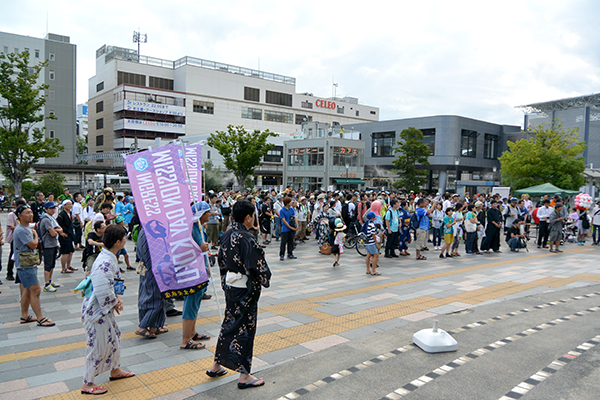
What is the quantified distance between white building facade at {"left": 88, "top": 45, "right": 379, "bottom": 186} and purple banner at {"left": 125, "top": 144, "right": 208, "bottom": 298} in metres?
53.0

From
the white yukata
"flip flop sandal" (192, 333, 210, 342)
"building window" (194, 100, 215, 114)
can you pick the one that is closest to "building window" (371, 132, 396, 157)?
"building window" (194, 100, 215, 114)

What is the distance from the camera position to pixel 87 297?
4.11 m

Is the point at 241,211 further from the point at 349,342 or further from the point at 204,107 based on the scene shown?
the point at 204,107

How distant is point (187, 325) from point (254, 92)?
68.2 metres

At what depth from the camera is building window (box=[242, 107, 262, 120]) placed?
226ft

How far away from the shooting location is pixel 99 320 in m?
4.03

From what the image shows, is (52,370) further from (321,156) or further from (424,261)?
(321,156)

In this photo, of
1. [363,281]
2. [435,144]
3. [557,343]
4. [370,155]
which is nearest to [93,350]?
[557,343]

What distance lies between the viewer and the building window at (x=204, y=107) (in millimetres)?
64000

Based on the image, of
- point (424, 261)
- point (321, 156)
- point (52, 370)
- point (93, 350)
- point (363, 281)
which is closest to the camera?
point (93, 350)

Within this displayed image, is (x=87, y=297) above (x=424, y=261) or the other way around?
above

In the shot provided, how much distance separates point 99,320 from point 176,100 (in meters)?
63.0

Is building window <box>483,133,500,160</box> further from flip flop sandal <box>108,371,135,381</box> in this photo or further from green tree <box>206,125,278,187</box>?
flip flop sandal <box>108,371,135,381</box>

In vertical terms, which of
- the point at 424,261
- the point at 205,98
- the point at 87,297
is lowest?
the point at 424,261
